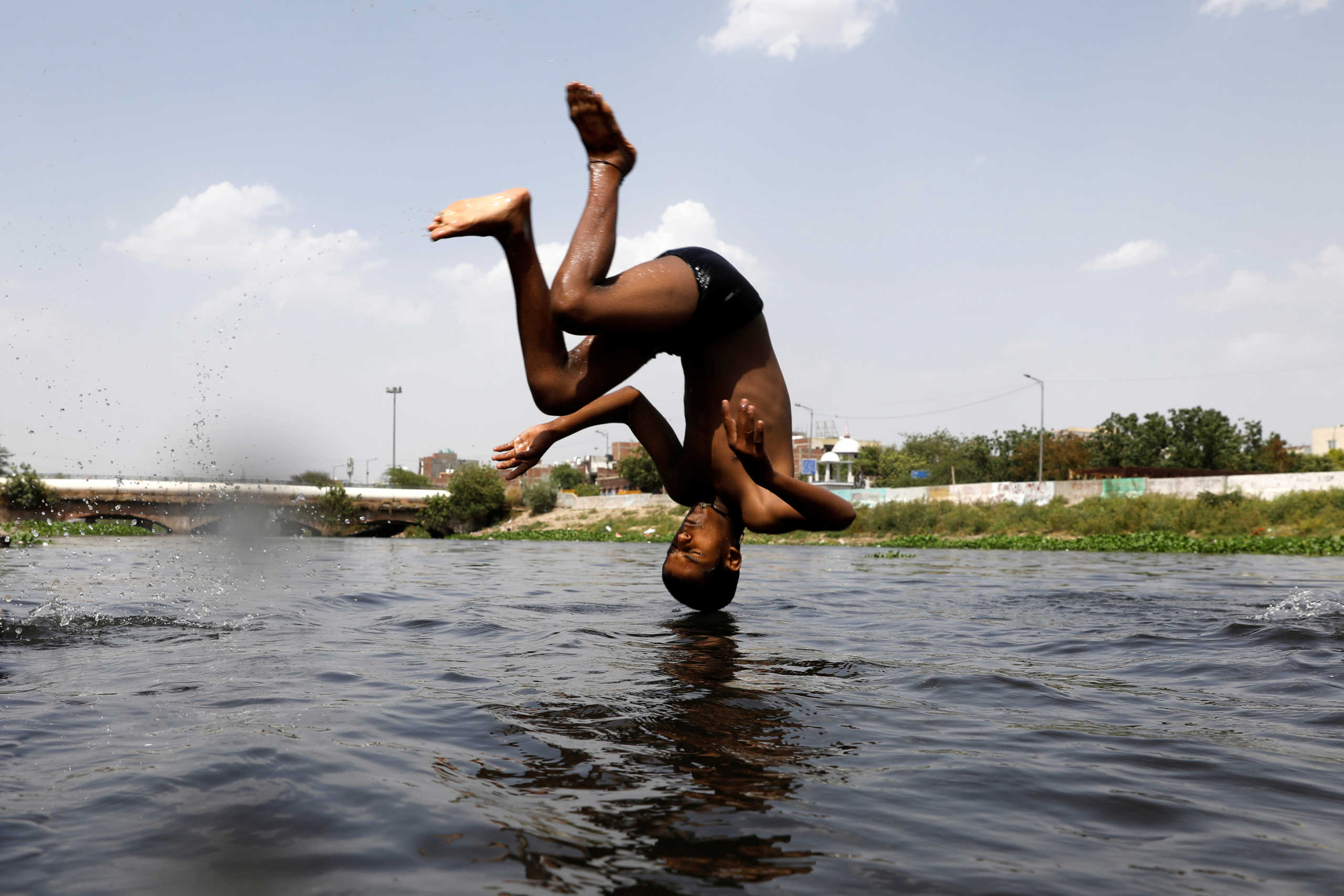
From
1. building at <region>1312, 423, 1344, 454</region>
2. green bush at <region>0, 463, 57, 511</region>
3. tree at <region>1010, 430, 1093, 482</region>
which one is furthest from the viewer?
building at <region>1312, 423, 1344, 454</region>

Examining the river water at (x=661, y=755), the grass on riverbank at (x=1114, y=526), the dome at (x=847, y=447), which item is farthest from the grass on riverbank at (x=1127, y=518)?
the dome at (x=847, y=447)

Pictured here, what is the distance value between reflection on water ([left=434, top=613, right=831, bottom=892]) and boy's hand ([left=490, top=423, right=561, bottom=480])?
1.68m

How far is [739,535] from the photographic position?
5.36 metres

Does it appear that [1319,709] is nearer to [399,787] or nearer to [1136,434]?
[399,787]

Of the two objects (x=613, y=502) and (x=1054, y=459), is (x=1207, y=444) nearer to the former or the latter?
(x=1054, y=459)

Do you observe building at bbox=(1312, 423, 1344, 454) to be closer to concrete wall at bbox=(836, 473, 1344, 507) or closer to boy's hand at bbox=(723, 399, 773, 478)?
concrete wall at bbox=(836, 473, 1344, 507)

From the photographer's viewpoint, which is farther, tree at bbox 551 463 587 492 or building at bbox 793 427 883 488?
tree at bbox 551 463 587 492

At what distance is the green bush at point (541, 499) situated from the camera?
6150 centimetres

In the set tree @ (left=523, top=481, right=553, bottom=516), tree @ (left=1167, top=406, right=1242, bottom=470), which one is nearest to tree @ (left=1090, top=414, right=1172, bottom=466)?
tree @ (left=1167, top=406, right=1242, bottom=470)

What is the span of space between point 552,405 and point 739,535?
68.0 inches

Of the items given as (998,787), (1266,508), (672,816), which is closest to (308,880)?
(672,816)

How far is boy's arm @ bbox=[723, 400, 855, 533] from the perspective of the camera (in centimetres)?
380

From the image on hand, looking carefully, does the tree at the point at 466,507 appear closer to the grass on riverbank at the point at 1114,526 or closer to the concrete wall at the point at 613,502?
the concrete wall at the point at 613,502

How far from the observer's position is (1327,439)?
332 ft
